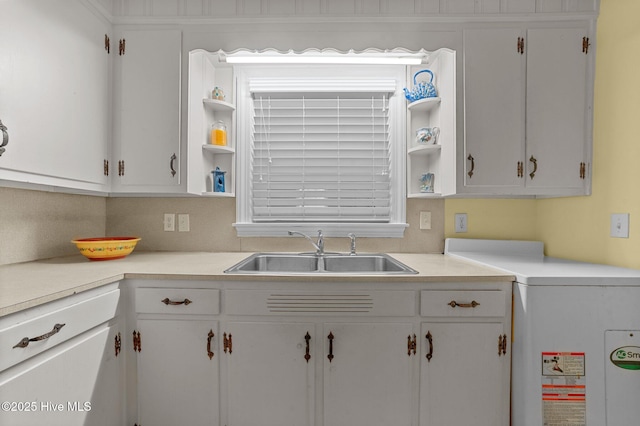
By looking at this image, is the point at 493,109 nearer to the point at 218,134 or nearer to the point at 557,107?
the point at 557,107

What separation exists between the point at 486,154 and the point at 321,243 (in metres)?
1.10

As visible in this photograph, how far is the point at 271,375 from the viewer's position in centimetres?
152

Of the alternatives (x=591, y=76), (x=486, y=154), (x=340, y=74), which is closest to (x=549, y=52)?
(x=591, y=76)

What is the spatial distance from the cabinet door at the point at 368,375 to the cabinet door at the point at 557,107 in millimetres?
1193

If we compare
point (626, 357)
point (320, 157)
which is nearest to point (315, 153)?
point (320, 157)

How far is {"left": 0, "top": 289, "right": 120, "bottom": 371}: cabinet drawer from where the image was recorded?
3.33 ft

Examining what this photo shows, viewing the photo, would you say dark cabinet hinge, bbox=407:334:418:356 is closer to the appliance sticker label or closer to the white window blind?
the appliance sticker label

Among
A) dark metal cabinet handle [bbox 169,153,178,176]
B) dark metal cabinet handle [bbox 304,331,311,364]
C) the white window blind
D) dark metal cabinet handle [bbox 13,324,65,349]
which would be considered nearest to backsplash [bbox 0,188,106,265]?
dark metal cabinet handle [bbox 169,153,178,176]

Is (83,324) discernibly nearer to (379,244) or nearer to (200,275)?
(200,275)

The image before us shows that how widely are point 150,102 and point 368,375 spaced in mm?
1882

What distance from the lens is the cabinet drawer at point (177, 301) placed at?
1527mm

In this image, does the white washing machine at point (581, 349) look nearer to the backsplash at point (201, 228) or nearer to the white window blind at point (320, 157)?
the backsplash at point (201, 228)

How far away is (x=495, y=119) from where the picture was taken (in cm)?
184

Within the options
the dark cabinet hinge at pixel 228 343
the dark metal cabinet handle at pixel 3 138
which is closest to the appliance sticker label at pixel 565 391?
the dark cabinet hinge at pixel 228 343
